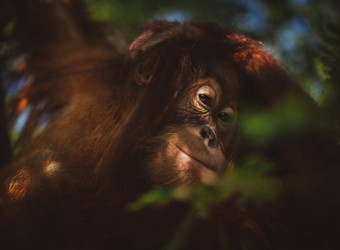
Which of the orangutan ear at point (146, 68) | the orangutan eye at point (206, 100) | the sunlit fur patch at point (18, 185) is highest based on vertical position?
the orangutan ear at point (146, 68)

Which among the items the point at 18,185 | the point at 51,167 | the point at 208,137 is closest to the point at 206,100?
the point at 208,137

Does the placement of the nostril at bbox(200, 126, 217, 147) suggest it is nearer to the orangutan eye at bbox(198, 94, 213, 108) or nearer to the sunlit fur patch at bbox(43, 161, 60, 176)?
the orangutan eye at bbox(198, 94, 213, 108)

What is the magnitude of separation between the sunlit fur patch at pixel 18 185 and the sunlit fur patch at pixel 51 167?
0.15 metres

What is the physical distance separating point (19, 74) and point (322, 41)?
10.4 ft

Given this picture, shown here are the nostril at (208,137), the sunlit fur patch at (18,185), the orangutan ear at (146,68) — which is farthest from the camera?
the orangutan ear at (146,68)

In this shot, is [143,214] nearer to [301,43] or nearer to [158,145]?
[158,145]

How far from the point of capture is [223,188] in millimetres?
1471

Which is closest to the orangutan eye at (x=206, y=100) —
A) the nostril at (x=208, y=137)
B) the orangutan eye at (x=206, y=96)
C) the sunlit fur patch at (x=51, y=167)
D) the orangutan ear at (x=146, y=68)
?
the orangutan eye at (x=206, y=96)

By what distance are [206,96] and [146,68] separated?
54 cm

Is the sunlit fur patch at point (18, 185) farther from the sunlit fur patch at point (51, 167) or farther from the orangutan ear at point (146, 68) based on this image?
the orangutan ear at point (146, 68)

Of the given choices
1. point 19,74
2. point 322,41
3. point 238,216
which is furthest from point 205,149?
point 19,74

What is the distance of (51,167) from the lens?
2738mm

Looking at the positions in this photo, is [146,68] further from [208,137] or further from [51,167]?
[51,167]

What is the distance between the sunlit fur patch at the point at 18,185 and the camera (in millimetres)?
2719
